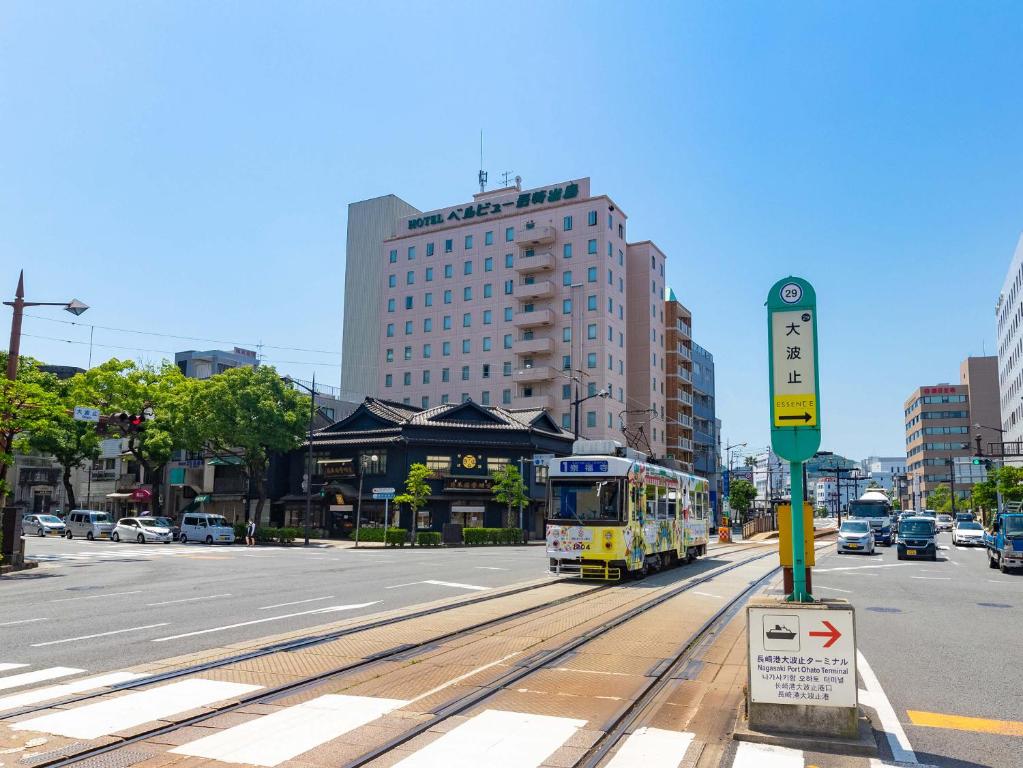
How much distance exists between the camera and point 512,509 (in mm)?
54500

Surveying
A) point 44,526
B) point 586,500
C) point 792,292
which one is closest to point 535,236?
point 44,526

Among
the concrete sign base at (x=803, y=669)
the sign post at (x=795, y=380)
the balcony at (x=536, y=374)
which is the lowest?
the concrete sign base at (x=803, y=669)

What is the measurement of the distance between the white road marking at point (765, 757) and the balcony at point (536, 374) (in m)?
63.3

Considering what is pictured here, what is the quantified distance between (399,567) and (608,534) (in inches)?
386

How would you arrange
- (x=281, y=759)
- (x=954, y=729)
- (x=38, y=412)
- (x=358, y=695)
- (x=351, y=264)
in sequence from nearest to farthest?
(x=281, y=759) < (x=954, y=729) < (x=358, y=695) < (x=38, y=412) < (x=351, y=264)

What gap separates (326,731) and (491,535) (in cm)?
4308

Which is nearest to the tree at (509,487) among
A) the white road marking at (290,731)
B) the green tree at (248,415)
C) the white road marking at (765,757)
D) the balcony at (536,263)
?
the green tree at (248,415)

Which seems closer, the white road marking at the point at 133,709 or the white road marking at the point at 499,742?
the white road marking at the point at 499,742

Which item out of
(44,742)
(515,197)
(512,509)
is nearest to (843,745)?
(44,742)

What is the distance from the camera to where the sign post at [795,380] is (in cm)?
764

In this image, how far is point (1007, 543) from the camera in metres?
26.0

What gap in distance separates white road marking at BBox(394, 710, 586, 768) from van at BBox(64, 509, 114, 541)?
4907 centimetres

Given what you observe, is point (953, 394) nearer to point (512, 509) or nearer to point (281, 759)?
point (512, 509)

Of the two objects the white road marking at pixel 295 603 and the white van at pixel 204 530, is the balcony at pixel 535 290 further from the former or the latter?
the white road marking at pixel 295 603
